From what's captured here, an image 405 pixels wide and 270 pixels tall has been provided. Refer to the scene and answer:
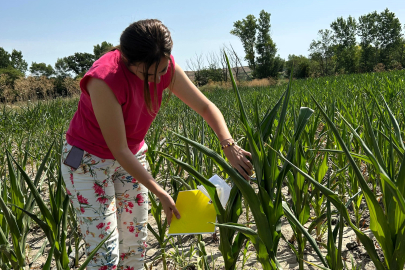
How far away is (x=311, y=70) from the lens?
43906mm

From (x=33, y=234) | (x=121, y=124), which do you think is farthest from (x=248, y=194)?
(x=33, y=234)

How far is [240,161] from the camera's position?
0.99 m

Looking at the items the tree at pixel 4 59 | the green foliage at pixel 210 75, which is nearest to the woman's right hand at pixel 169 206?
the green foliage at pixel 210 75

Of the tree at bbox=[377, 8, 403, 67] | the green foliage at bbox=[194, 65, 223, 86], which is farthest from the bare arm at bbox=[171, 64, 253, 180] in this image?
the tree at bbox=[377, 8, 403, 67]

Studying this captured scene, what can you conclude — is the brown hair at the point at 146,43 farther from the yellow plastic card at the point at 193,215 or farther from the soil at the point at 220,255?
the soil at the point at 220,255

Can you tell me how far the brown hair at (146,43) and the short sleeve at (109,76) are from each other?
70 mm

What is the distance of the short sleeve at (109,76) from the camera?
1.07 m

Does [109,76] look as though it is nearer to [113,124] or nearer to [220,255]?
[113,124]

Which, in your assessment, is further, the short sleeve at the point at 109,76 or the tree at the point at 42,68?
the tree at the point at 42,68

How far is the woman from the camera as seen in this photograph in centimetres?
105

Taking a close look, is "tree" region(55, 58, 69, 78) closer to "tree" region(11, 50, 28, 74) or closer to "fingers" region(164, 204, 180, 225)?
"tree" region(11, 50, 28, 74)

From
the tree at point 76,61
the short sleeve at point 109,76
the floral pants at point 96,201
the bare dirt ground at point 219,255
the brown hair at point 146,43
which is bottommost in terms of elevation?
the bare dirt ground at point 219,255

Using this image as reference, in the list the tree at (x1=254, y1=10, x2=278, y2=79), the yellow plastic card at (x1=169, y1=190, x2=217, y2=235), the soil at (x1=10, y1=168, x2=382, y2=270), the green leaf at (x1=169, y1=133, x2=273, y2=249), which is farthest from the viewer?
the tree at (x1=254, y1=10, x2=278, y2=79)

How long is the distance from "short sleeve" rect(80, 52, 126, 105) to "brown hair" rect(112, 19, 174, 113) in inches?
2.7
